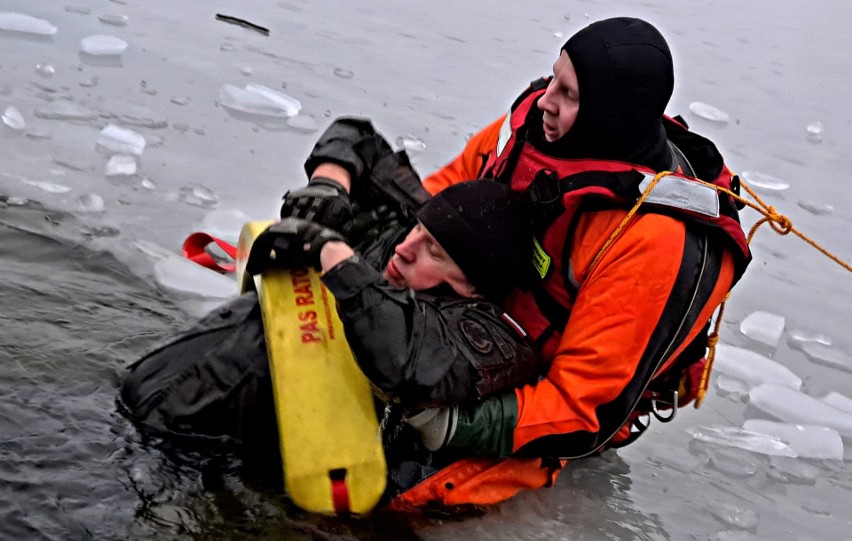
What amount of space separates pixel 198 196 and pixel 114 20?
2696 millimetres

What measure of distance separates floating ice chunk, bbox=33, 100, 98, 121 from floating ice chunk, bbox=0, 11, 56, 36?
121 cm

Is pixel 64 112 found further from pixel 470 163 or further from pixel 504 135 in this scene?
pixel 504 135

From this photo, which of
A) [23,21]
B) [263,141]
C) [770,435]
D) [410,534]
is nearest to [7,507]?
[410,534]

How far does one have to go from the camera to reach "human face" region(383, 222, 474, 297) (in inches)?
112

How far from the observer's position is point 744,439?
12.1 ft

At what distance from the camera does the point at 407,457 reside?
2895mm

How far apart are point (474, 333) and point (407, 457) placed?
472 millimetres

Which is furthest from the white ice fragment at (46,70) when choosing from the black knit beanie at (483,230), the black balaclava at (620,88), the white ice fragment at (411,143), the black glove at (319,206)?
the black balaclava at (620,88)

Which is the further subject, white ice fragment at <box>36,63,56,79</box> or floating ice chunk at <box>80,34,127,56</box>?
floating ice chunk at <box>80,34,127,56</box>

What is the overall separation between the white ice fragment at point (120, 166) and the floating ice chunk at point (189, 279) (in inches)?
33.8

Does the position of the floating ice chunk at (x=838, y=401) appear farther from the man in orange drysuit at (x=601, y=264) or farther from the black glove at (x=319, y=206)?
the black glove at (x=319, y=206)

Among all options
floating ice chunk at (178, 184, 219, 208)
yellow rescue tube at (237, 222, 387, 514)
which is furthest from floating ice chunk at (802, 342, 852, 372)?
floating ice chunk at (178, 184, 219, 208)

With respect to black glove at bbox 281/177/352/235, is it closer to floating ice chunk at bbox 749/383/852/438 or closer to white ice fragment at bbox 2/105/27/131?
floating ice chunk at bbox 749/383/852/438

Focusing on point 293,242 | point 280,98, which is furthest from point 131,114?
point 293,242
